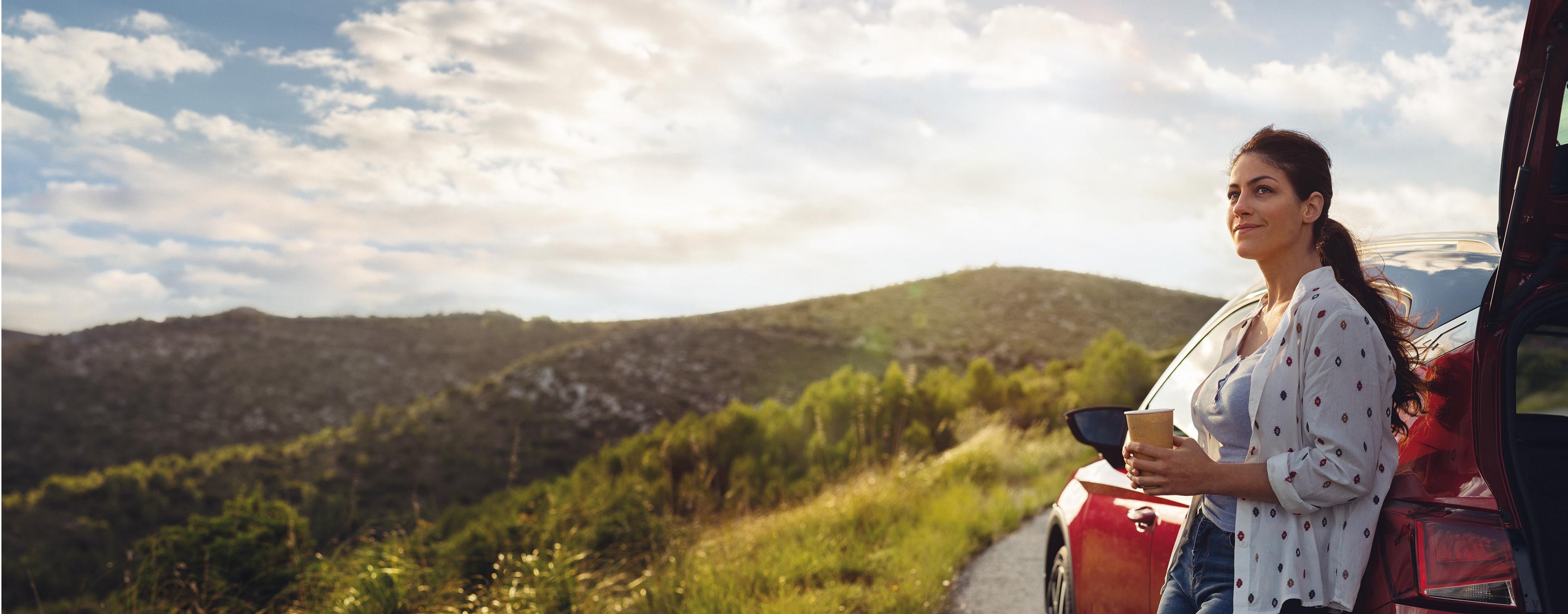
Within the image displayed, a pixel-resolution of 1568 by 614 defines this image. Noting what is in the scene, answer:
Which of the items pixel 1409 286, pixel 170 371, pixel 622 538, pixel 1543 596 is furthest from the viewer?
pixel 170 371

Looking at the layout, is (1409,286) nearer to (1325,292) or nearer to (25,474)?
(1325,292)

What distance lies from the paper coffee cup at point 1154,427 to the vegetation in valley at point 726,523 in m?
3.29

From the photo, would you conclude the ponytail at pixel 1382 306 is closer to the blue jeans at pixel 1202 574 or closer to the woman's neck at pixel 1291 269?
the woman's neck at pixel 1291 269

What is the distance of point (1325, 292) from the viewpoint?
1.64 metres

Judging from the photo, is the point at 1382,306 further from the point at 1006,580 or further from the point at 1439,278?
the point at 1006,580

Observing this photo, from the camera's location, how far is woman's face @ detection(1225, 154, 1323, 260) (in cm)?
184

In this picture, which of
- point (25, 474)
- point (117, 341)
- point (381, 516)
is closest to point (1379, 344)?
point (381, 516)

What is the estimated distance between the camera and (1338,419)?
1.54 metres

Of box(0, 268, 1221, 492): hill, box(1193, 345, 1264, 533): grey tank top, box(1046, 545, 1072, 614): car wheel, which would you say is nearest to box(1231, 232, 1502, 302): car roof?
box(1193, 345, 1264, 533): grey tank top

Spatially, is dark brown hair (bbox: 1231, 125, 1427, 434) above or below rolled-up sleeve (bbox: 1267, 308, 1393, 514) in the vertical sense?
above

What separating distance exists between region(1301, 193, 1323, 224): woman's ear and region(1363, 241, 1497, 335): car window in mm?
274

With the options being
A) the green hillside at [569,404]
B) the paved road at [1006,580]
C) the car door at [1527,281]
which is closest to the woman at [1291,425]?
the car door at [1527,281]

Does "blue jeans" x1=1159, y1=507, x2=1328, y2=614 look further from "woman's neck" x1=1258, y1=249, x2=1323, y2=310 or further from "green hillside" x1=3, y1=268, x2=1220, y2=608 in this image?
"green hillside" x1=3, y1=268, x2=1220, y2=608

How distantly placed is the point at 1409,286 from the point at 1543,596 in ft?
2.73
